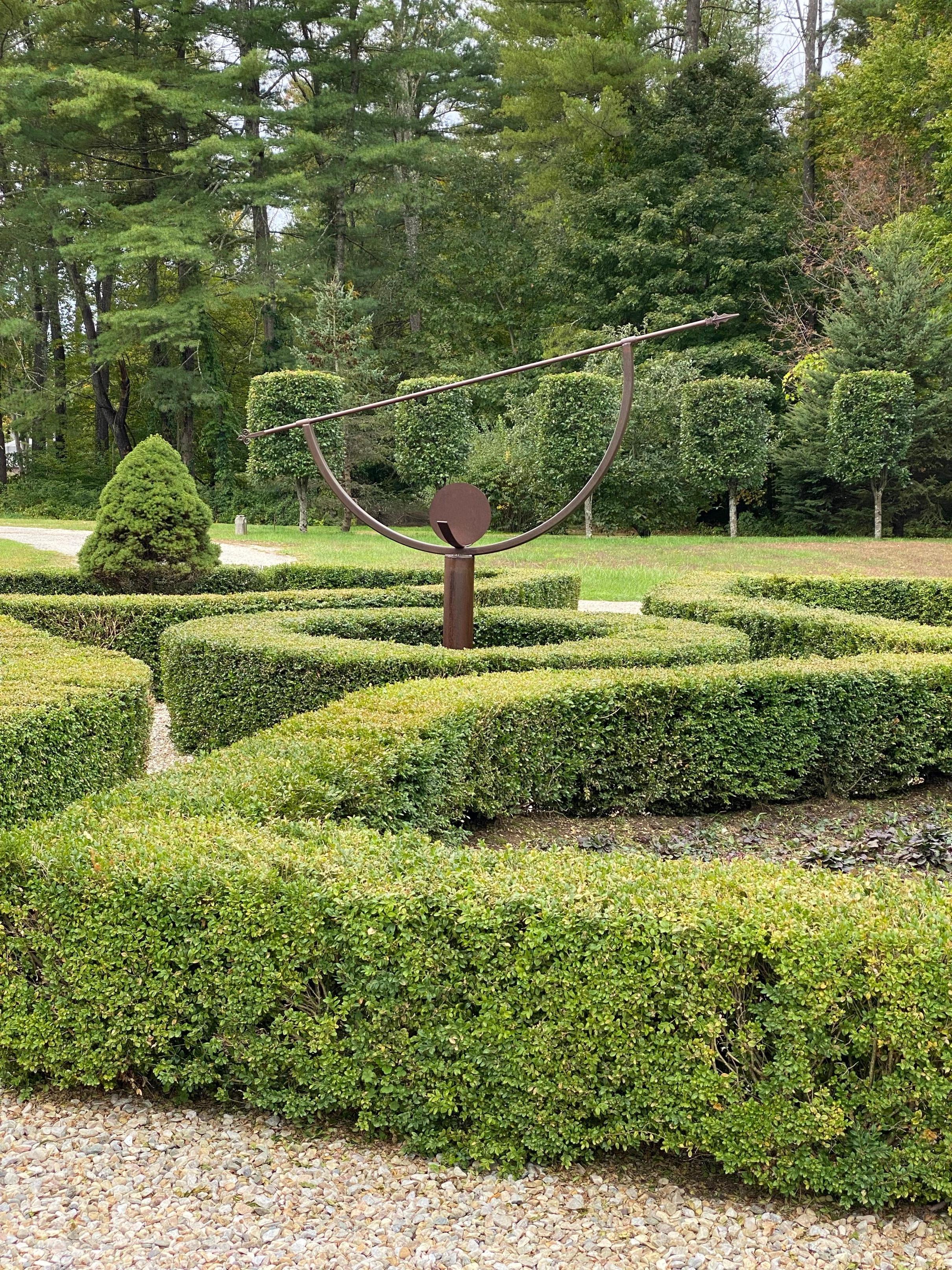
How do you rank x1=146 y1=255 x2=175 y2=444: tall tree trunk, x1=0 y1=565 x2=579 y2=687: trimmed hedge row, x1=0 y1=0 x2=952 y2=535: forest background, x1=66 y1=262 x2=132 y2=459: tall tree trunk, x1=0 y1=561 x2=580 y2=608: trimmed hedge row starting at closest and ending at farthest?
x1=0 y1=565 x2=579 y2=687: trimmed hedge row
x1=0 y1=561 x2=580 y2=608: trimmed hedge row
x1=0 y1=0 x2=952 y2=535: forest background
x1=146 y1=255 x2=175 y2=444: tall tree trunk
x1=66 y1=262 x2=132 y2=459: tall tree trunk

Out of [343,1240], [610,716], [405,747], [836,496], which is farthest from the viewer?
[836,496]

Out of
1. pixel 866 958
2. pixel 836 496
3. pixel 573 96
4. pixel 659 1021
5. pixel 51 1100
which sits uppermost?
pixel 573 96

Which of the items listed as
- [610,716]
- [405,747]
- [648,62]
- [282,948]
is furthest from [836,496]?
[282,948]

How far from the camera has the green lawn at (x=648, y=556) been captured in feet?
52.7

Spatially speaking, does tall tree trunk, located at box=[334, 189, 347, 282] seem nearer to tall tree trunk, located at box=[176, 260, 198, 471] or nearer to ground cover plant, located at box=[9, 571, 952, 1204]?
tall tree trunk, located at box=[176, 260, 198, 471]

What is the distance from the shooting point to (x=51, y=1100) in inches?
131

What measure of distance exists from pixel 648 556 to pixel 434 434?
6.24 meters

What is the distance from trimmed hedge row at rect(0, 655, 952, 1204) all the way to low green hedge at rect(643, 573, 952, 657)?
4471mm

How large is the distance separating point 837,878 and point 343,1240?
1.82m

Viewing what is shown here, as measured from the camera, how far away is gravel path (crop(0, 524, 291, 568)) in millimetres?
A: 17344

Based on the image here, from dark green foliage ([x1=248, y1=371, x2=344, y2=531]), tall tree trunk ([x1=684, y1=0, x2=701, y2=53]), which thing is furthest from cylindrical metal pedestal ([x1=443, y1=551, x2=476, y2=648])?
tall tree trunk ([x1=684, y1=0, x2=701, y2=53])

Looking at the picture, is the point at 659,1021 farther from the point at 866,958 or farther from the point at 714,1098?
the point at 866,958

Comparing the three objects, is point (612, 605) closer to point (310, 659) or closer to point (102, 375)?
point (310, 659)

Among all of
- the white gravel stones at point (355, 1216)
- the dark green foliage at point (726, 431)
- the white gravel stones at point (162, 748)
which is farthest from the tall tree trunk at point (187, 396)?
the white gravel stones at point (355, 1216)
